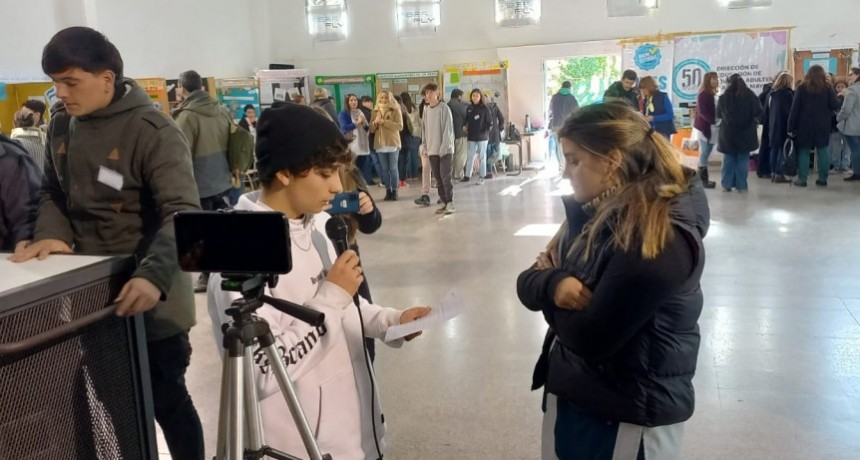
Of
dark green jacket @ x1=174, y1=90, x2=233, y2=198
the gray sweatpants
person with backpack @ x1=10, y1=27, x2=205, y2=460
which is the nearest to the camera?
person with backpack @ x1=10, y1=27, x2=205, y2=460

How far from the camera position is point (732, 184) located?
834cm

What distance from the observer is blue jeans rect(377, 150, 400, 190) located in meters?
8.96

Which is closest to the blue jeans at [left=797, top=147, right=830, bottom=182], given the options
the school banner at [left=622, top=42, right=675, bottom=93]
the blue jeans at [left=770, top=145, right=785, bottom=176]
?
the blue jeans at [left=770, top=145, right=785, bottom=176]

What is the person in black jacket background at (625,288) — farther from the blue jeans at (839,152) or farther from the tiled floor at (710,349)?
the blue jeans at (839,152)

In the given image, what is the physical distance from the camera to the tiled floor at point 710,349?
2648 mm

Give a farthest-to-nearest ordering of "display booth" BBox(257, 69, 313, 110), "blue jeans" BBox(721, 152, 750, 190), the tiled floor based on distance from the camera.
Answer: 1. "display booth" BBox(257, 69, 313, 110)
2. "blue jeans" BBox(721, 152, 750, 190)
3. the tiled floor

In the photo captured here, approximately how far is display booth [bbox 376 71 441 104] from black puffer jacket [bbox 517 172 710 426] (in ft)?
36.9

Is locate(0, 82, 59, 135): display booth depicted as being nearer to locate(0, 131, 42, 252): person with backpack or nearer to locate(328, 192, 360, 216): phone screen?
locate(0, 131, 42, 252): person with backpack

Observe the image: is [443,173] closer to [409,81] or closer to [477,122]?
[477,122]

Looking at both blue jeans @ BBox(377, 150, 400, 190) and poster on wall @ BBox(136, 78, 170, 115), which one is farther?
poster on wall @ BBox(136, 78, 170, 115)

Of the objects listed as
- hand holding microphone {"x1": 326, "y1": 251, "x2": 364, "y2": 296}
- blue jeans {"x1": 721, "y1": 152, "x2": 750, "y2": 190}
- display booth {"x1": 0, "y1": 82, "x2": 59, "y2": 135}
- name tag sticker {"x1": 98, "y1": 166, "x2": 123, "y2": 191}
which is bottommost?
blue jeans {"x1": 721, "y1": 152, "x2": 750, "y2": 190}

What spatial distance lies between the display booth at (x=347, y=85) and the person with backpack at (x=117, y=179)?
1089cm

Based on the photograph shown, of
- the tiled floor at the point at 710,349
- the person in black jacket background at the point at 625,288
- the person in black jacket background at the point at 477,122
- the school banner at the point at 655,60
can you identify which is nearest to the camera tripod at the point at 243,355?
the person in black jacket background at the point at 625,288

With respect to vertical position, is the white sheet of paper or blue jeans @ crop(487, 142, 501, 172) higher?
the white sheet of paper
